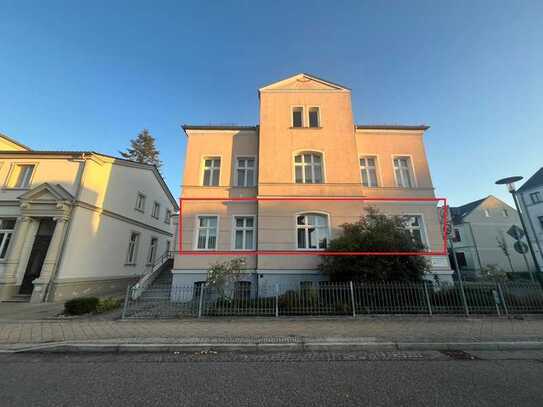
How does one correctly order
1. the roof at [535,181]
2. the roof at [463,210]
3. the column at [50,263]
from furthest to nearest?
the roof at [463,210] < the roof at [535,181] < the column at [50,263]

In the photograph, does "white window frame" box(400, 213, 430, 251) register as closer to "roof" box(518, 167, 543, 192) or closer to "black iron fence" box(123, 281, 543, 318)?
"black iron fence" box(123, 281, 543, 318)

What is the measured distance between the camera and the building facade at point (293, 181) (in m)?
12.1

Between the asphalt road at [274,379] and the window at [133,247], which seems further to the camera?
the window at [133,247]

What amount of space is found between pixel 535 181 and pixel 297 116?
32565mm

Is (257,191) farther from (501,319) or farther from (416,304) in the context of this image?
(501,319)

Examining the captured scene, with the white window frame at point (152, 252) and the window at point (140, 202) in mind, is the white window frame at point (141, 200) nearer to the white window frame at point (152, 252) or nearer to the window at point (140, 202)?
the window at point (140, 202)

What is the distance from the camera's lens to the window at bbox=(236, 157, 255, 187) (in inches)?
546

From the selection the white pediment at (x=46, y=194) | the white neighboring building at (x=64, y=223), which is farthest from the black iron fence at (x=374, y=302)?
the white pediment at (x=46, y=194)

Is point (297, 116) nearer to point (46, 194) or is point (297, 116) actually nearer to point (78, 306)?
point (78, 306)

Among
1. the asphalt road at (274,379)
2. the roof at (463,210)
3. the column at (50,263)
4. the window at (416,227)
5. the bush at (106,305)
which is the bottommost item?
the asphalt road at (274,379)

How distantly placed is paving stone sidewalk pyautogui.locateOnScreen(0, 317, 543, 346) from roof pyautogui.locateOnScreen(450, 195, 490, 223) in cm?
2830

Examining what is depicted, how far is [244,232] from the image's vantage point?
41.8 ft

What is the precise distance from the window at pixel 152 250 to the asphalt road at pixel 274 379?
15.3m

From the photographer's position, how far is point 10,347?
5.41m
